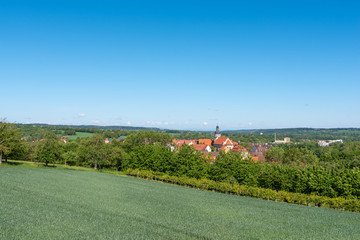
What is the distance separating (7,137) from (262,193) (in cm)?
6294

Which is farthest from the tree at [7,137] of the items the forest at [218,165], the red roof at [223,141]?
the red roof at [223,141]

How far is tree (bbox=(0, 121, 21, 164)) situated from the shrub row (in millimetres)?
35305

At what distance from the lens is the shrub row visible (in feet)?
111

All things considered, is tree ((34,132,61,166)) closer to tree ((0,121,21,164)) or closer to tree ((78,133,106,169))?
tree ((0,121,21,164))

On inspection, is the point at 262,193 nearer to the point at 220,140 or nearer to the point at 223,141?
the point at 223,141

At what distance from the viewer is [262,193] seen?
3953 centimetres

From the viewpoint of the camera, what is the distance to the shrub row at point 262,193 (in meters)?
33.9

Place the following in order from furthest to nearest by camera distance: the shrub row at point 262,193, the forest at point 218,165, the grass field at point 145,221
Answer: the forest at point 218,165, the shrub row at point 262,193, the grass field at point 145,221

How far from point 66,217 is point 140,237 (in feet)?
23.3

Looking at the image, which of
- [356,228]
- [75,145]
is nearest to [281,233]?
[356,228]

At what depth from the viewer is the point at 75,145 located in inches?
3836

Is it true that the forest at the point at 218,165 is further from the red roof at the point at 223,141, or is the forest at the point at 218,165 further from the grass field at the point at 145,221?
the red roof at the point at 223,141

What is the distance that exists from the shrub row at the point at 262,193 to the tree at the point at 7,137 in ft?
116

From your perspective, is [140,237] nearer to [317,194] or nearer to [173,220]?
[173,220]
